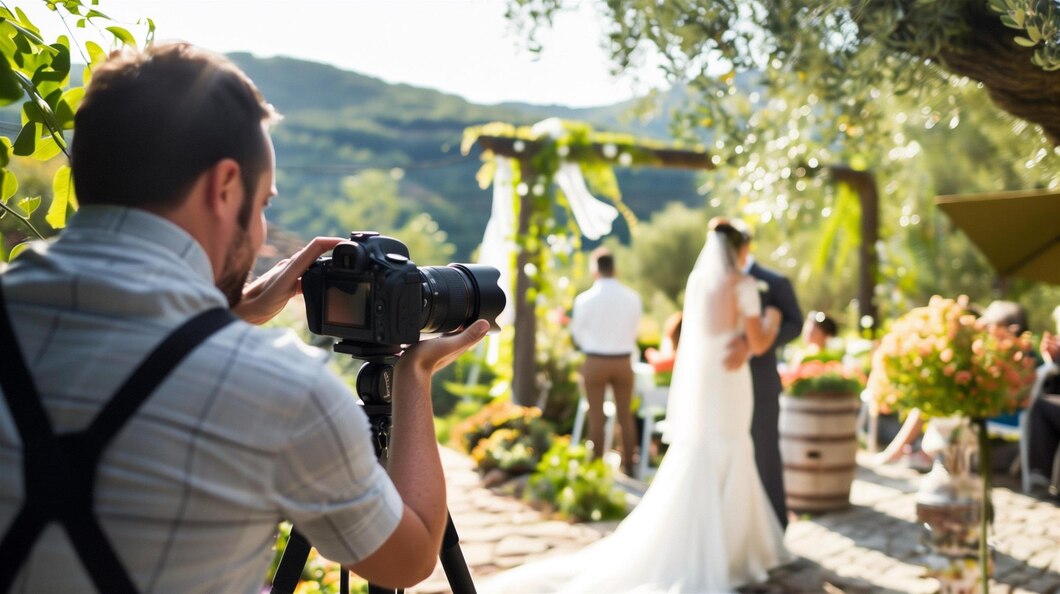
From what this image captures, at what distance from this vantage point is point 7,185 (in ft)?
5.41

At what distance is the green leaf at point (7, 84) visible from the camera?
1540 mm

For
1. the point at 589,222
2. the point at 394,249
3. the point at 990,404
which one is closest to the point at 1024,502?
the point at 990,404

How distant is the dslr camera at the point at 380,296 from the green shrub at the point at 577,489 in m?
4.56

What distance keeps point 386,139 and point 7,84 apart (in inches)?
2234

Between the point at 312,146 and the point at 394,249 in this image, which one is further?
the point at 312,146

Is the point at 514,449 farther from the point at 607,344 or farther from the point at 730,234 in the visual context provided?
the point at 730,234

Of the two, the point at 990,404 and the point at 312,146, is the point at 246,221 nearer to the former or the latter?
the point at 990,404

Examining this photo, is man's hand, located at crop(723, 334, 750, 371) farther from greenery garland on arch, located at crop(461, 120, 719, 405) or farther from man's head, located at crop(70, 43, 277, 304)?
man's head, located at crop(70, 43, 277, 304)

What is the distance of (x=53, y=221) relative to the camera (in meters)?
1.69

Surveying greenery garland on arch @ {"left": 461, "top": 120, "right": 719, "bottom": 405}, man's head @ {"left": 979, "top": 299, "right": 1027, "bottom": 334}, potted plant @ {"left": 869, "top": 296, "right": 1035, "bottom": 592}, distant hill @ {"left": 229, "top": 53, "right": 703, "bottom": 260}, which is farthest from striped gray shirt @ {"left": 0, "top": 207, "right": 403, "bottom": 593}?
distant hill @ {"left": 229, "top": 53, "right": 703, "bottom": 260}

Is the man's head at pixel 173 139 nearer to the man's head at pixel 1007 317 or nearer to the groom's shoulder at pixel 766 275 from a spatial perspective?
the groom's shoulder at pixel 766 275

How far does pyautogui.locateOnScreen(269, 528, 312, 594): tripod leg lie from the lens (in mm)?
1635

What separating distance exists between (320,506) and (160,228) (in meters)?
0.35

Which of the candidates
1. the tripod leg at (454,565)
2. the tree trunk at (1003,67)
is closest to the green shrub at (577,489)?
the tree trunk at (1003,67)
